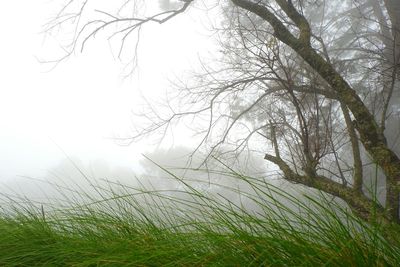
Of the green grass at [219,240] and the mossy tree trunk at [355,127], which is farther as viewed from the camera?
the mossy tree trunk at [355,127]

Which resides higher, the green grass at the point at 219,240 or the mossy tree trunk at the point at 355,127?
the mossy tree trunk at the point at 355,127

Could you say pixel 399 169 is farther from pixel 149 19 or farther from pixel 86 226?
pixel 149 19

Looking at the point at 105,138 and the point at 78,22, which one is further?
the point at 105,138

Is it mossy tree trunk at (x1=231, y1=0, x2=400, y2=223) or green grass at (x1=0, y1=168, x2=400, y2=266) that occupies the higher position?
mossy tree trunk at (x1=231, y1=0, x2=400, y2=223)

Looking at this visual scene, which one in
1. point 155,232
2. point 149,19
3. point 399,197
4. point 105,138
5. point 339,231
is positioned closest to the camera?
point 339,231

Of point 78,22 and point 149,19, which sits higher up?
point 78,22

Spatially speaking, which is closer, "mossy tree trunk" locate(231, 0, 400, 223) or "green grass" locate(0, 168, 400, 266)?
"green grass" locate(0, 168, 400, 266)

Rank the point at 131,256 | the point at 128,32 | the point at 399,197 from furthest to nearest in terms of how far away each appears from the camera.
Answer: the point at 128,32 → the point at 399,197 → the point at 131,256

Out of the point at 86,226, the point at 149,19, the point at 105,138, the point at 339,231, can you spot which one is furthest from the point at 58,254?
the point at 105,138

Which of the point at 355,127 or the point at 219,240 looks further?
the point at 355,127

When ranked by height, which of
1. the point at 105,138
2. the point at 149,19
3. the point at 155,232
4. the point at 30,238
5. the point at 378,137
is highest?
the point at 149,19

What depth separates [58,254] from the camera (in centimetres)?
144

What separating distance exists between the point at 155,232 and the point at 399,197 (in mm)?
2833

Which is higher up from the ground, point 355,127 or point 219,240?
point 355,127
